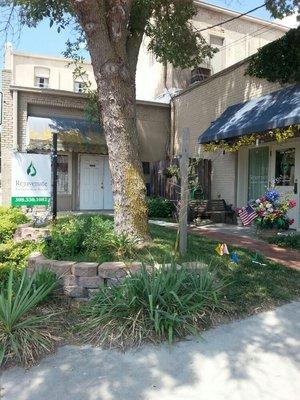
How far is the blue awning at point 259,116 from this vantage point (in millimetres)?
9641

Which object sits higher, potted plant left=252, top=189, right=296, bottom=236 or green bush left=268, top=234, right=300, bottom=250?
potted plant left=252, top=189, right=296, bottom=236

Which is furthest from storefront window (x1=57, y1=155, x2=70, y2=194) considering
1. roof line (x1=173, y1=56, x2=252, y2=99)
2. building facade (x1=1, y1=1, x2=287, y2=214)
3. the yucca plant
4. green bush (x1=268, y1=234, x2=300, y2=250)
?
the yucca plant

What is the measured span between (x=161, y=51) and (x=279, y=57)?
3.18 meters

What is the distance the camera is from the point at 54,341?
12.8 feet

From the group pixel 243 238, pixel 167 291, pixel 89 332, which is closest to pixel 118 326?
pixel 89 332

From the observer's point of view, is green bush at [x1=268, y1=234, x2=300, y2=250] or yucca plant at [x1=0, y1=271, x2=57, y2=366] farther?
green bush at [x1=268, y1=234, x2=300, y2=250]

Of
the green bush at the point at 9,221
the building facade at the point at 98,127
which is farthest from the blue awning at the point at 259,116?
the green bush at the point at 9,221

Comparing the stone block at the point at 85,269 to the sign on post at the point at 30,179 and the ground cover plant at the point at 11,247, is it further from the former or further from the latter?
the sign on post at the point at 30,179

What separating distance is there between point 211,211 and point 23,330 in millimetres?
9951

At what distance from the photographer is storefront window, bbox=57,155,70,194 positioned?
639 inches

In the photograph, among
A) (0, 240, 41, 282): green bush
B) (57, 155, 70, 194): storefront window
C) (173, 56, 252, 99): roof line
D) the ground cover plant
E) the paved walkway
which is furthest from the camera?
(57, 155, 70, 194): storefront window

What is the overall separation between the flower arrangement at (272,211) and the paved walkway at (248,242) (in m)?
0.49

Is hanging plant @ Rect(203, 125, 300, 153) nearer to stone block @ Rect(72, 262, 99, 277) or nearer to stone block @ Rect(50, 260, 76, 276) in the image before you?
stone block @ Rect(72, 262, 99, 277)

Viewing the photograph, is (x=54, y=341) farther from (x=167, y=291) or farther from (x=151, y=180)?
(x=151, y=180)
